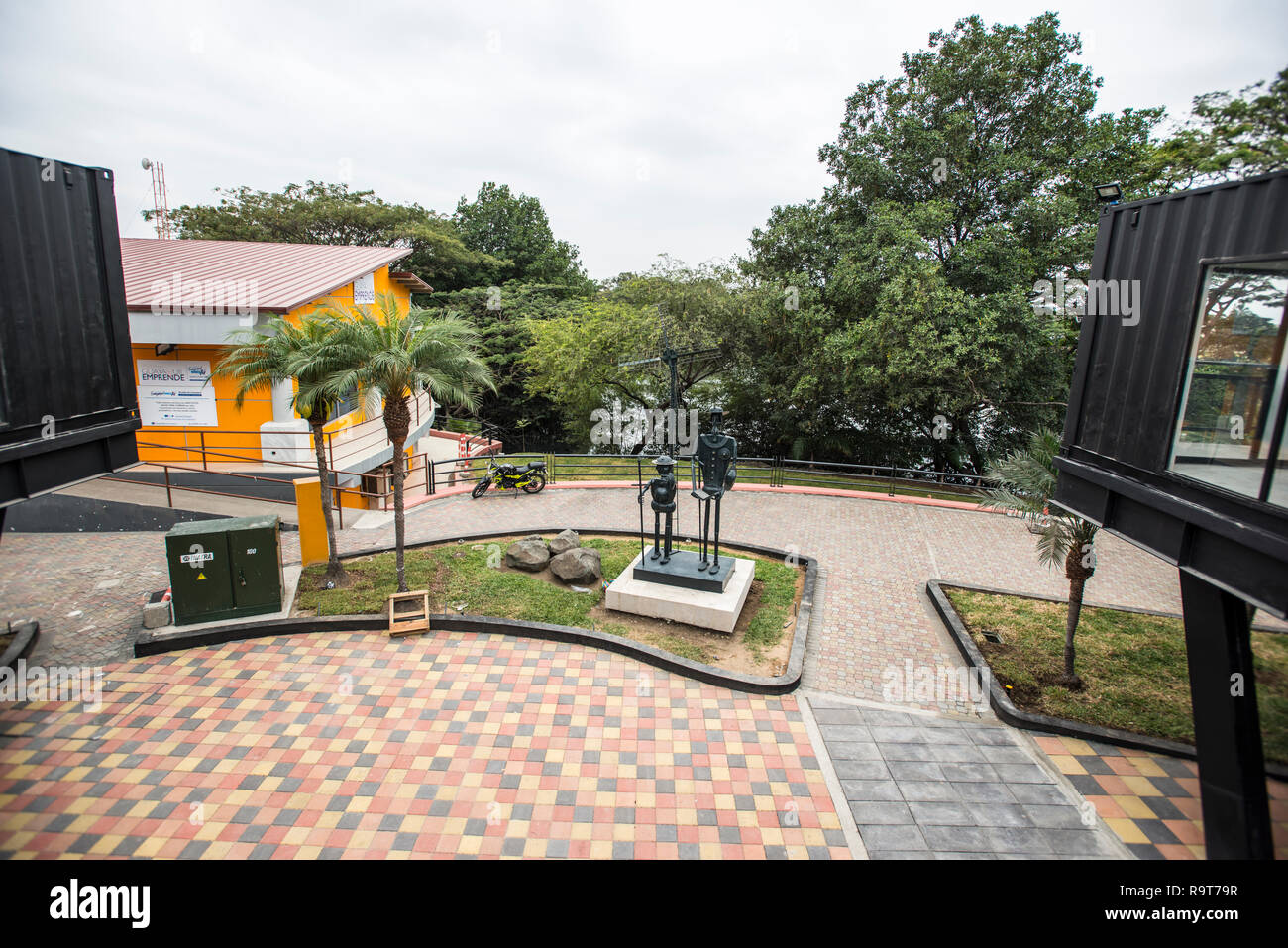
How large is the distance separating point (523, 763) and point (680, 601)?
3.43 m

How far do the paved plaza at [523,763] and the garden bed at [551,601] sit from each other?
1.93 feet

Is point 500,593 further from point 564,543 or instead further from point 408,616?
point 564,543

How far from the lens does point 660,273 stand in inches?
893

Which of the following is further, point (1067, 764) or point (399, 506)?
point (399, 506)

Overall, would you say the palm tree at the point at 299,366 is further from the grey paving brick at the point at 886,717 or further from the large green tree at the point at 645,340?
the large green tree at the point at 645,340

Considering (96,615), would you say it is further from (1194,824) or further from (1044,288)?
(1044,288)

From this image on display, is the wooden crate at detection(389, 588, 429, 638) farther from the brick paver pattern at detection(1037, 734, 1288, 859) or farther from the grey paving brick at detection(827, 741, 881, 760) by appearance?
the brick paver pattern at detection(1037, 734, 1288, 859)

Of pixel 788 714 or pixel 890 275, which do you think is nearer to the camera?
pixel 788 714

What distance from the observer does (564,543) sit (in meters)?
10.5

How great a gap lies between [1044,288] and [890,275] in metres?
4.14

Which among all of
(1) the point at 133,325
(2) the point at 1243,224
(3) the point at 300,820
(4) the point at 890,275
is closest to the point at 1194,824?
(2) the point at 1243,224

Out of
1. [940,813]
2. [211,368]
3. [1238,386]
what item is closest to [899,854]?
[940,813]

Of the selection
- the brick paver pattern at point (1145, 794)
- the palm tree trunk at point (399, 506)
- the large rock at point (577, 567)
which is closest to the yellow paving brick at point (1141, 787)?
the brick paver pattern at point (1145, 794)
